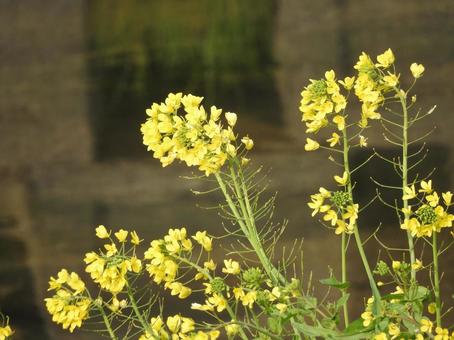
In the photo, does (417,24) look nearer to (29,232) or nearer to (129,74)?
(129,74)

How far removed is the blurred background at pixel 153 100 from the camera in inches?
85.7

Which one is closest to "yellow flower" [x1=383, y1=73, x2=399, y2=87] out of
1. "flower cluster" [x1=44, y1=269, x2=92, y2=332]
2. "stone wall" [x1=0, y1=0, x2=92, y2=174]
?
"flower cluster" [x1=44, y1=269, x2=92, y2=332]

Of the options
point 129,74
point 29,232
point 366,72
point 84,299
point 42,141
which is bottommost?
point 29,232

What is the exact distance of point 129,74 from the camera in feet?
7.52

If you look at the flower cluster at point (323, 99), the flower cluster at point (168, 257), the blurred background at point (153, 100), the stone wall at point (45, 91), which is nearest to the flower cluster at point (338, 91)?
the flower cluster at point (323, 99)

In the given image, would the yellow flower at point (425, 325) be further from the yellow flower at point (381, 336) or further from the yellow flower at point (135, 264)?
the yellow flower at point (135, 264)

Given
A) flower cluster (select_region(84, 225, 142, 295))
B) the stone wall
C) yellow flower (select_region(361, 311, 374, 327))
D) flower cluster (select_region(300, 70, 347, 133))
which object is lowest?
the stone wall

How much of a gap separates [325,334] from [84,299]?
209mm

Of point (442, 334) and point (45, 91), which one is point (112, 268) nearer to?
point (442, 334)

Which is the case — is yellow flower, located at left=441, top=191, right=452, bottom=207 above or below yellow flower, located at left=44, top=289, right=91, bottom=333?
above

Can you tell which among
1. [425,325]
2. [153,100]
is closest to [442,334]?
[425,325]

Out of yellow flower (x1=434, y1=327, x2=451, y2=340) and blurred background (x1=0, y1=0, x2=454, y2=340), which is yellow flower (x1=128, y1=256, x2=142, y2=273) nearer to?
yellow flower (x1=434, y1=327, x2=451, y2=340)

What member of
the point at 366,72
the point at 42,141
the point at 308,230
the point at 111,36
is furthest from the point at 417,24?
the point at 366,72

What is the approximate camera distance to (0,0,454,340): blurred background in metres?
2.18
